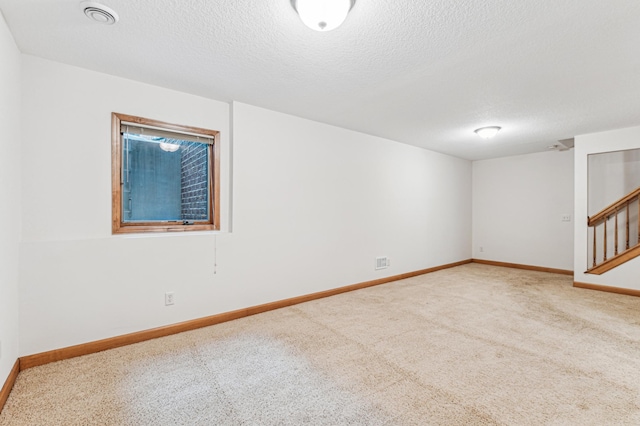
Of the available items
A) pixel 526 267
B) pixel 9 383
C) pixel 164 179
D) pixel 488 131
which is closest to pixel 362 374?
pixel 9 383

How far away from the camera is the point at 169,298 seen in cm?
280

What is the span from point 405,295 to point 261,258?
206 cm

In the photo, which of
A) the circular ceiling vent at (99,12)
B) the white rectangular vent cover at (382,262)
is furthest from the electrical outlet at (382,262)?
the circular ceiling vent at (99,12)

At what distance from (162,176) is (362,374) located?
2598 mm

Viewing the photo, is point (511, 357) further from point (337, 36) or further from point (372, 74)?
point (337, 36)

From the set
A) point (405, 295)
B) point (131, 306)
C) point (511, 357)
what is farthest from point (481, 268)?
point (131, 306)

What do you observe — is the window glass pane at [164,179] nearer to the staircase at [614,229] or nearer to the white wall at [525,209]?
the staircase at [614,229]

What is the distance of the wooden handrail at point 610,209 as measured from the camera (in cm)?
446

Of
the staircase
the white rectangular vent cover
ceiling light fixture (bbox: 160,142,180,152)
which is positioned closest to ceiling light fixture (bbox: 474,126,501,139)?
the staircase

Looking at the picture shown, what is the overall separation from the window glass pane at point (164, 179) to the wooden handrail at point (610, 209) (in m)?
5.60

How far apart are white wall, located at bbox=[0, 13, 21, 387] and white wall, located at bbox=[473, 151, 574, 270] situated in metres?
7.30

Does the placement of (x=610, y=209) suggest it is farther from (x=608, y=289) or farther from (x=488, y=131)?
(x=488, y=131)

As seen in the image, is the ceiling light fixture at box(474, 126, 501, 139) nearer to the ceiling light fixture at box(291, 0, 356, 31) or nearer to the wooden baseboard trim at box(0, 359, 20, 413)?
the ceiling light fixture at box(291, 0, 356, 31)

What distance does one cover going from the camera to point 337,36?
199cm
